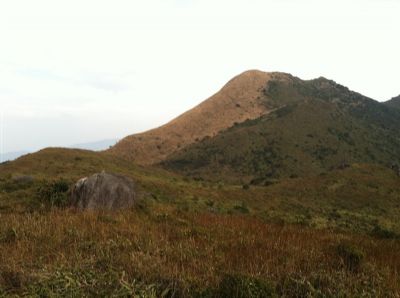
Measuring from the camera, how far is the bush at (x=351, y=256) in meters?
6.25

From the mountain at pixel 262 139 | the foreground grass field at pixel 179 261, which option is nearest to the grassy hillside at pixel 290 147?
the mountain at pixel 262 139

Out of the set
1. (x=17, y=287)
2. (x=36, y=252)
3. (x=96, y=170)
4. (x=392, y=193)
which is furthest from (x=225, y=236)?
(x=392, y=193)

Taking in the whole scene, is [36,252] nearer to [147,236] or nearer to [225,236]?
[147,236]

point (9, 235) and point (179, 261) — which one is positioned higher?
point (9, 235)

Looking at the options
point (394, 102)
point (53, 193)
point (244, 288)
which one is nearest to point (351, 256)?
point (244, 288)

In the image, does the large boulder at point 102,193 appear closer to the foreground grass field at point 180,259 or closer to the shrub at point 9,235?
the foreground grass field at point 180,259

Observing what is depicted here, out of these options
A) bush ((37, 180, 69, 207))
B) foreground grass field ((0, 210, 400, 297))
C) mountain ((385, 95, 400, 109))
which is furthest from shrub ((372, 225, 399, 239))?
mountain ((385, 95, 400, 109))

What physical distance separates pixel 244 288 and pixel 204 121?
8790 centimetres

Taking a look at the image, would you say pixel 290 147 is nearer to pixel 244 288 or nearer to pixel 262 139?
pixel 262 139

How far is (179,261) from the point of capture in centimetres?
592

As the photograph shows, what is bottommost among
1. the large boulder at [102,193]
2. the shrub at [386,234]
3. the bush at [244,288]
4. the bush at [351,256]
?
the shrub at [386,234]

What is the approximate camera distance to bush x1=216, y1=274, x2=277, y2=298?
468cm

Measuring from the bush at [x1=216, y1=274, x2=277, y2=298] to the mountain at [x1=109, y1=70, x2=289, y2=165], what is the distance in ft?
227

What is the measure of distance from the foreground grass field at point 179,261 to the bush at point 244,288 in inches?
0.5
